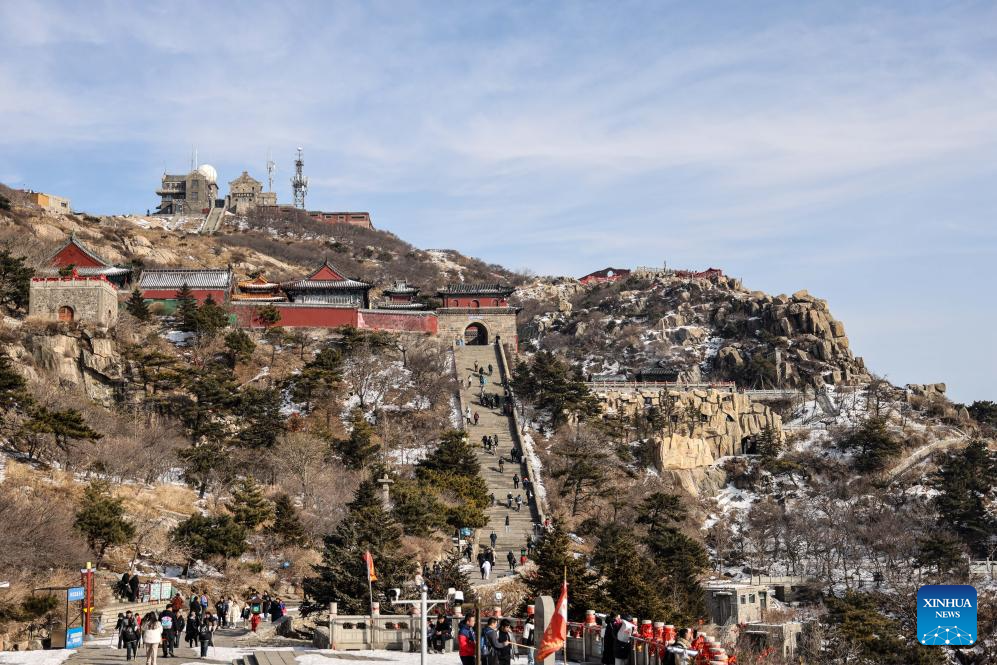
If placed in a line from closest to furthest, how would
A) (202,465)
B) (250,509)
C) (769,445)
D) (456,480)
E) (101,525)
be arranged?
(101,525)
(250,509)
(202,465)
(456,480)
(769,445)

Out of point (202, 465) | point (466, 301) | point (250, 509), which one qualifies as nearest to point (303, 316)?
point (466, 301)

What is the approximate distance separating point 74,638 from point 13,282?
3901 centimetres

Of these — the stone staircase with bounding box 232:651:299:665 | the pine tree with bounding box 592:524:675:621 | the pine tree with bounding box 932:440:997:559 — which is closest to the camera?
the stone staircase with bounding box 232:651:299:665

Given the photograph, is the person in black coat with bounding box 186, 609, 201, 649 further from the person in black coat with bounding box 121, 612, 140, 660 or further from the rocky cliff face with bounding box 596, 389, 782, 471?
the rocky cliff face with bounding box 596, 389, 782, 471

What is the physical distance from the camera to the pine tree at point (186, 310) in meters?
63.9

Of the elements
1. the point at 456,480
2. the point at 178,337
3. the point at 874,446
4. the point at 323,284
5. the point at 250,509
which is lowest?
the point at 250,509

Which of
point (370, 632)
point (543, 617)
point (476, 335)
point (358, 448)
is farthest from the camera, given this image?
point (476, 335)

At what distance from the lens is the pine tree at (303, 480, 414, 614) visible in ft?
101

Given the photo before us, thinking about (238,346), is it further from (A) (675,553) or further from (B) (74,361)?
(A) (675,553)

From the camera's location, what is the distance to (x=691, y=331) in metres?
102

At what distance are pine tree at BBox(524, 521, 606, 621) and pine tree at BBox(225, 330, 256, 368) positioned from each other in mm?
30830

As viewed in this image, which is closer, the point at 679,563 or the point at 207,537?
the point at 207,537

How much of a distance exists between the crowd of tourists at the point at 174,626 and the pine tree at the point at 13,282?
33182 mm

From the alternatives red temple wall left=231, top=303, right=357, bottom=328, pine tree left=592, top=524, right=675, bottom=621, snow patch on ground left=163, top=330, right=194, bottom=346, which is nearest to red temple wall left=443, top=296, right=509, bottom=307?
red temple wall left=231, top=303, right=357, bottom=328
